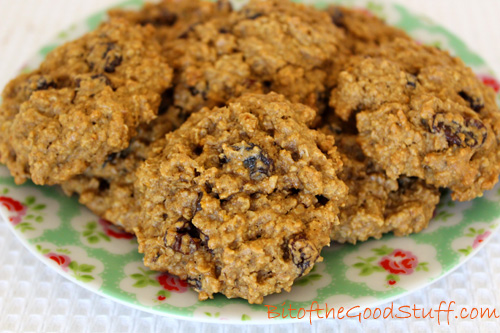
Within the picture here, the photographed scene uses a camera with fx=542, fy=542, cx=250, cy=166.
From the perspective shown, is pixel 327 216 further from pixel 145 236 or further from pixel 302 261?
pixel 145 236

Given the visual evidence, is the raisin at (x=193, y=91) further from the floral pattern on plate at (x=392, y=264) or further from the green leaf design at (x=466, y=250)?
the green leaf design at (x=466, y=250)

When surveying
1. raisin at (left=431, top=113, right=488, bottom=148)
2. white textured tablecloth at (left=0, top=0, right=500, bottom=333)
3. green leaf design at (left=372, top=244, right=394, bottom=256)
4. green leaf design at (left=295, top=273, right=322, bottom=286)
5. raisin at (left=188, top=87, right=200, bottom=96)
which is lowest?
white textured tablecloth at (left=0, top=0, right=500, bottom=333)

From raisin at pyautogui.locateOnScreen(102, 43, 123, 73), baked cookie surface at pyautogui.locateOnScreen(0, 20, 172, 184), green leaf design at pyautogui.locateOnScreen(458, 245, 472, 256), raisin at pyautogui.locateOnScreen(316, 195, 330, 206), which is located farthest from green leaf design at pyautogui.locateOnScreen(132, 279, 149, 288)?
green leaf design at pyautogui.locateOnScreen(458, 245, 472, 256)

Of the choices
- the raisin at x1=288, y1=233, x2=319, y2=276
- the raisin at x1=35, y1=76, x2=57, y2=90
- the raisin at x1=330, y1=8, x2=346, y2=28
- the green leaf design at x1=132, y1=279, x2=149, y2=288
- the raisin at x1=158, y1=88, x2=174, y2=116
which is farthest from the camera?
the raisin at x1=330, y1=8, x2=346, y2=28

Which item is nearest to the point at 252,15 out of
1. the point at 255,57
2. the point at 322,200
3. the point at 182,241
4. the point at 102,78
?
the point at 255,57

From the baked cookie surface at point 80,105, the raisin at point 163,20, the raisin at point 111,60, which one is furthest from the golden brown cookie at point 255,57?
the raisin at point 163,20

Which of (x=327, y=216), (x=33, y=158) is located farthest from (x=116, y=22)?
(x=327, y=216)

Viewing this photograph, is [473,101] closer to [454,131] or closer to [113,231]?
[454,131]

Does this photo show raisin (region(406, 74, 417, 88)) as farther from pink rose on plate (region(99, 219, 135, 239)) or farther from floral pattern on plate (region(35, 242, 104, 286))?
floral pattern on plate (region(35, 242, 104, 286))
